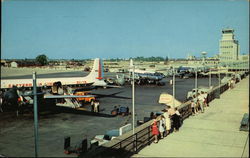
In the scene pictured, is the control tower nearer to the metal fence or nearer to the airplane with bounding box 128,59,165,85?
the airplane with bounding box 128,59,165,85

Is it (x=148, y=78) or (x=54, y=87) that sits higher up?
(x=54, y=87)

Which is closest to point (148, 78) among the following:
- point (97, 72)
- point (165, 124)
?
point (97, 72)

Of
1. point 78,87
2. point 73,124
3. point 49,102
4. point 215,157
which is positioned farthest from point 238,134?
point 78,87

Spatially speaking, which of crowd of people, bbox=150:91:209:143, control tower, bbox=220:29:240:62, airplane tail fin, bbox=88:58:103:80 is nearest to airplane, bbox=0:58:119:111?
airplane tail fin, bbox=88:58:103:80

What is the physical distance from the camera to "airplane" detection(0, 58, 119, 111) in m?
26.6

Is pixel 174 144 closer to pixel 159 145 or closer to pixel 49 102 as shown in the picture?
pixel 159 145

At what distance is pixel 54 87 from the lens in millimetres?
30578

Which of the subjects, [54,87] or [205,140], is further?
[54,87]

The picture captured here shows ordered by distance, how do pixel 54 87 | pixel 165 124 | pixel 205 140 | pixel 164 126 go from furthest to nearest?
pixel 54 87
pixel 165 124
pixel 164 126
pixel 205 140

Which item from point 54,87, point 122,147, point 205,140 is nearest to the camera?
point 122,147

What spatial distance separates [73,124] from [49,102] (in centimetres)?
772

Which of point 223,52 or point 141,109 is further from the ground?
point 223,52

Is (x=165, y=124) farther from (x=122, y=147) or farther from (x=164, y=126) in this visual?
(x=122, y=147)

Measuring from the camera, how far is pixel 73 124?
2236cm
